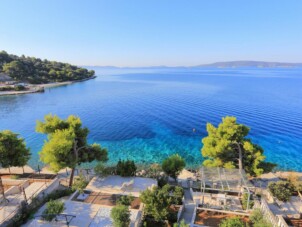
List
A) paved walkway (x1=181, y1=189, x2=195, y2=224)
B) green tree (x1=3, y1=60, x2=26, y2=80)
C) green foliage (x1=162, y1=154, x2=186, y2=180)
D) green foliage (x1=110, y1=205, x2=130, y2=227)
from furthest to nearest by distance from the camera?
green tree (x1=3, y1=60, x2=26, y2=80)
green foliage (x1=162, y1=154, x2=186, y2=180)
paved walkway (x1=181, y1=189, x2=195, y2=224)
green foliage (x1=110, y1=205, x2=130, y2=227)

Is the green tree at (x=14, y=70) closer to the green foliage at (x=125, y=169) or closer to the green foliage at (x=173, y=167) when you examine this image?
the green foliage at (x=125, y=169)

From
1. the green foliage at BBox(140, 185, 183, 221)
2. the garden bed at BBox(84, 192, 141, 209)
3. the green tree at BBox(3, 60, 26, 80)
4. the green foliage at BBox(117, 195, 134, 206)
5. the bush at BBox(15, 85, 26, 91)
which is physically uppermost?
the green tree at BBox(3, 60, 26, 80)

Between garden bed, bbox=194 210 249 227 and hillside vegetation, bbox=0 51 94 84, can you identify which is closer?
garden bed, bbox=194 210 249 227

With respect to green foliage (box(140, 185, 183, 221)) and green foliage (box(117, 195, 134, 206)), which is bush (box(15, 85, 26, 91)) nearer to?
green foliage (box(117, 195, 134, 206))

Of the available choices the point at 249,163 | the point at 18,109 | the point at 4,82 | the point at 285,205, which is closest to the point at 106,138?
the point at 249,163

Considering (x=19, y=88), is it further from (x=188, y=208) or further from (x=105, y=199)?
(x=188, y=208)

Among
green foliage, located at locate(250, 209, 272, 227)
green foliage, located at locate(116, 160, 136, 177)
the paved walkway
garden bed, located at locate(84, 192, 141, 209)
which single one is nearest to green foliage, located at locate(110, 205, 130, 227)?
garden bed, located at locate(84, 192, 141, 209)
